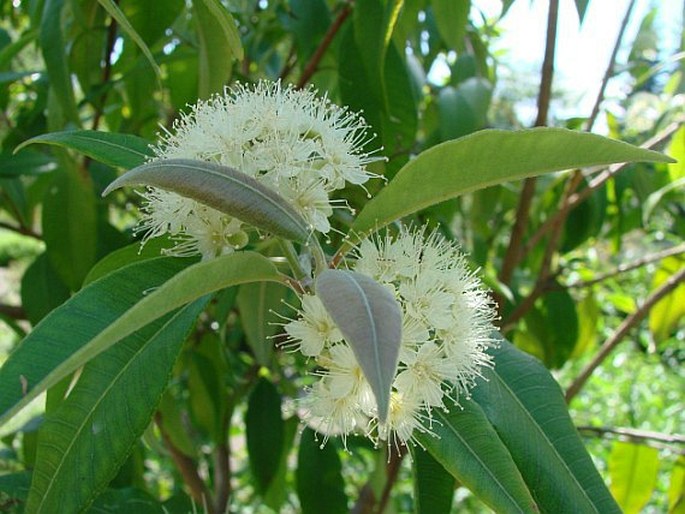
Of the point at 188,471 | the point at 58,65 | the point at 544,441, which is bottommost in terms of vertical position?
the point at 188,471

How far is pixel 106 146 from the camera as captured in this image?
28.7 inches

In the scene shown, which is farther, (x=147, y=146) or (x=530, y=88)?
(x=530, y=88)

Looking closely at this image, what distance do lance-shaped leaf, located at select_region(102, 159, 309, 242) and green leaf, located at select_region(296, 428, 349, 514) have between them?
0.69 metres

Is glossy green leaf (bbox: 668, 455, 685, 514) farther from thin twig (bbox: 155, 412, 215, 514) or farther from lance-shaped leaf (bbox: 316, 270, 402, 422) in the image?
lance-shaped leaf (bbox: 316, 270, 402, 422)

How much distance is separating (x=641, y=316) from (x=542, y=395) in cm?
81

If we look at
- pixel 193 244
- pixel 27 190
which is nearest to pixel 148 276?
pixel 193 244

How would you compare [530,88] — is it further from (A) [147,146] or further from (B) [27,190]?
(A) [147,146]

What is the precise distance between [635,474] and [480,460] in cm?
90

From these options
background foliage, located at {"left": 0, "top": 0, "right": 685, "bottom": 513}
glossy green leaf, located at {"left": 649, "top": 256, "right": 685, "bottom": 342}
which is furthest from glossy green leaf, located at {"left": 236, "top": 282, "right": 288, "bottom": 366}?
glossy green leaf, located at {"left": 649, "top": 256, "right": 685, "bottom": 342}

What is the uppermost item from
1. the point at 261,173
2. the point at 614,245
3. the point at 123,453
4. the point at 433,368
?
the point at 614,245

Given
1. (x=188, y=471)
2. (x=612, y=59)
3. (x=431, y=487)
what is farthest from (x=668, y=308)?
(x=431, y=487)

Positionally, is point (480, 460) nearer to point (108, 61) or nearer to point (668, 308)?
point (108, 61)

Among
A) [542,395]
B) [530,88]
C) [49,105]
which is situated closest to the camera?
[542,395]

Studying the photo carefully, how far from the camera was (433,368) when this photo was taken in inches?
25.1
